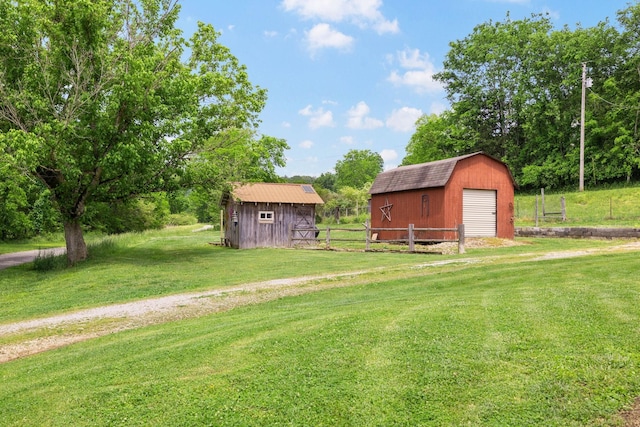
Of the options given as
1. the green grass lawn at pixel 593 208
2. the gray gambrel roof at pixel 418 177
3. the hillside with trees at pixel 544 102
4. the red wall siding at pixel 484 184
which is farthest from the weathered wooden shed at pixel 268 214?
the hillside with trees at pixel 544 102

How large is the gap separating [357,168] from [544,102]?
65.8 meters

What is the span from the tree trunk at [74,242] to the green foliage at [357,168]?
298 ft

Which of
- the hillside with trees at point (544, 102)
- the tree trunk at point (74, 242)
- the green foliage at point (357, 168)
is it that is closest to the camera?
the tree trunk at point (74, 242)

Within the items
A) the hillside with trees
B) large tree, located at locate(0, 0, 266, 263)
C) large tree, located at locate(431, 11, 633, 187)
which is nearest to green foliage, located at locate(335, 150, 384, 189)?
the hillside with trees

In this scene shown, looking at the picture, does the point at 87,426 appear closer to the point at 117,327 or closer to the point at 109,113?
the point at 117,327

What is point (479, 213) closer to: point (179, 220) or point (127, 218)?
point (127, 218)

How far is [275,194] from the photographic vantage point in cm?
2692

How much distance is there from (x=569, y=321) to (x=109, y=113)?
16.1 m

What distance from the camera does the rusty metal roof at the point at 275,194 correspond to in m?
26.1

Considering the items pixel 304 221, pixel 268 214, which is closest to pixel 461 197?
pixel 304 221

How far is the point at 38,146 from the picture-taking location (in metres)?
14.0

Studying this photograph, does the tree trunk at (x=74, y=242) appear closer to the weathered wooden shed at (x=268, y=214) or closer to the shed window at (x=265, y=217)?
the weathered wooden shed at (x=268, y=214)

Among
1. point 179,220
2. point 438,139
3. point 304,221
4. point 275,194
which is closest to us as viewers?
point 275,194

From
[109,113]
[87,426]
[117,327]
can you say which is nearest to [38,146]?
[109,113]
